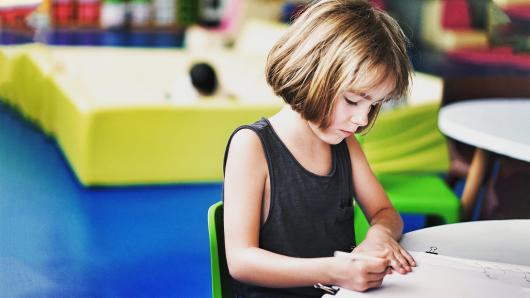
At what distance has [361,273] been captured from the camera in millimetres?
907

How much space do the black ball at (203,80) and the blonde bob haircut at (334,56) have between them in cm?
198

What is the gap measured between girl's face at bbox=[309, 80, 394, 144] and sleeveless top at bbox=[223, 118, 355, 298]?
0.07 m

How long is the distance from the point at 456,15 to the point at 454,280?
6.71 meters

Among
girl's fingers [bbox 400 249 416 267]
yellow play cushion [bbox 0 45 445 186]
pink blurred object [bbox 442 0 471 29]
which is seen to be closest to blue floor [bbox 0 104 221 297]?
yellow play cushion [bbox 0 45 445 186]

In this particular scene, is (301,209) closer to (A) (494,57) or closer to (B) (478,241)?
(B) (478,241)

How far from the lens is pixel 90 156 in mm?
2223

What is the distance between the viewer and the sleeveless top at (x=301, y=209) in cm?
109

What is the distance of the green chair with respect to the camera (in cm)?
179

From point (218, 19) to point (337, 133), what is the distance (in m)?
6.36

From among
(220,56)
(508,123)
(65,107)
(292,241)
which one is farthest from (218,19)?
(292,241)

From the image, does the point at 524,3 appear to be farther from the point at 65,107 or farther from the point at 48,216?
the point at 48,216

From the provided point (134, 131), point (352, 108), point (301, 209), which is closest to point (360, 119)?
point (352, 108)

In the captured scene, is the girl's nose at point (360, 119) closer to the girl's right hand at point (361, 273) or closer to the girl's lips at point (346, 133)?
the girl's lips at point (346, 133)

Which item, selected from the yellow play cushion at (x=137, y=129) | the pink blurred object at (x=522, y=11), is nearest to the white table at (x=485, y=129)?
the yellow play cushion at (x=137, y=129)
